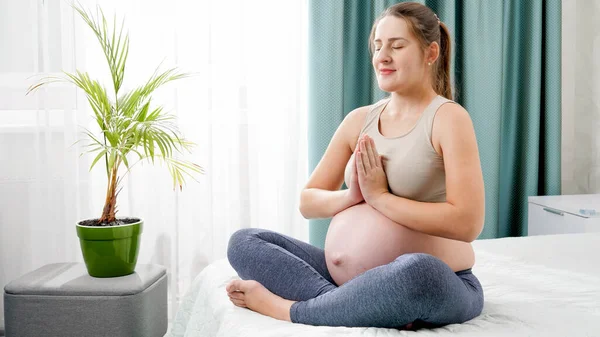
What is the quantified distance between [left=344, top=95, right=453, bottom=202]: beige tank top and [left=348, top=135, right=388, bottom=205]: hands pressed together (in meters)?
0.03

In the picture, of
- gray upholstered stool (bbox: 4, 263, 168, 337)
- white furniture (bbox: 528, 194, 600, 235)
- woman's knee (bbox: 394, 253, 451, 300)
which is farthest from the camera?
white furniture (bbox: 528, 194, 600, 235)

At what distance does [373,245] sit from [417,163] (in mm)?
210

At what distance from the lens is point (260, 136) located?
3059 mm

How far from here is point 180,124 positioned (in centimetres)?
295

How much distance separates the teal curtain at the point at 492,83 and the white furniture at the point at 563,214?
21 centimetres

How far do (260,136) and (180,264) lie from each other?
2.28 feet

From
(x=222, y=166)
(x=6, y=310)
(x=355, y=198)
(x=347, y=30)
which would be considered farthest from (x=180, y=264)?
(x=355, y=198)

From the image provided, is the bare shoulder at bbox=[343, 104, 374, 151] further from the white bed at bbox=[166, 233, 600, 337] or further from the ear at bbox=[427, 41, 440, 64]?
the white bed at bbox=[166, 233, 600, 337]

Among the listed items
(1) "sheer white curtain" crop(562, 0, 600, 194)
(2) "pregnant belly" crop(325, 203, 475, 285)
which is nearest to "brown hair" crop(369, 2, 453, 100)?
(2) "pregnant belly" crop(325, 203, 475, 285)

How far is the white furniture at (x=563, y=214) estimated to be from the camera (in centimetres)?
265

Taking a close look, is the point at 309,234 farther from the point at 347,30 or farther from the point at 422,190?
the point at 422,190

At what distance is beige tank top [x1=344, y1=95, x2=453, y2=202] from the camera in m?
1.48

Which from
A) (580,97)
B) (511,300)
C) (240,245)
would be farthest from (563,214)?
(240,245)

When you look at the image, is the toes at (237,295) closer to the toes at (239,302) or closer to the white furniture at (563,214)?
the toes at (239,302)
